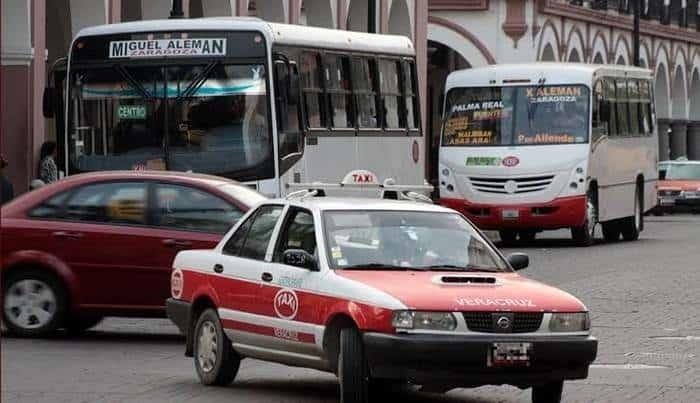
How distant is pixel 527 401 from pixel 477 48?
46528 millimetres

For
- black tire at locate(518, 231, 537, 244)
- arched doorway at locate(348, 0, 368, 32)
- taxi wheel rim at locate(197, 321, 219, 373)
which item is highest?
arched doorway at locate(348, 0, 368, 32)

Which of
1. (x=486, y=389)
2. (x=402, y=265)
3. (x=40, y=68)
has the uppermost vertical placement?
(x=40, y=68)

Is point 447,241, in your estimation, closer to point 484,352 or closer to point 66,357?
point 484,352

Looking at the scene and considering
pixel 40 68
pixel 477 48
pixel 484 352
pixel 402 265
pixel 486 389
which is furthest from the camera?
pixel 477 48

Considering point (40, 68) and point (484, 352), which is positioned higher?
point (40, 68)

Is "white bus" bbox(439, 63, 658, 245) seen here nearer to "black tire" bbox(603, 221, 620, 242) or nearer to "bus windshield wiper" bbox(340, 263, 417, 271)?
"black tire" bbox(603, 221, 620, 242)

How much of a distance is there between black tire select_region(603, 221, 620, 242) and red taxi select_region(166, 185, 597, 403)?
23.8 m

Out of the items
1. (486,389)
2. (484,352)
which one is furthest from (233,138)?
(484,352)

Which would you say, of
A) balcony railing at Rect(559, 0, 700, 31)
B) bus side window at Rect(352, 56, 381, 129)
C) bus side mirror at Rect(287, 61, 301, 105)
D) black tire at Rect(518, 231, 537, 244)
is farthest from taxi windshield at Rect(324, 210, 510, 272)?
balcony railing at Rect(559, 0, 700, 31)

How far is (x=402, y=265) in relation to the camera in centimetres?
1145

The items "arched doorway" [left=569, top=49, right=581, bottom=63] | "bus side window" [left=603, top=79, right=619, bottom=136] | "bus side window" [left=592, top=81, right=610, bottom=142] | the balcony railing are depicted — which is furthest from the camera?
the balcony railing

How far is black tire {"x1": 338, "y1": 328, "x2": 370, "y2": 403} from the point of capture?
10484 millimetres

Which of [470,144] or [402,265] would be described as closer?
[402,265]

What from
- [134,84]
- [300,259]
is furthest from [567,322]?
[134,84]
